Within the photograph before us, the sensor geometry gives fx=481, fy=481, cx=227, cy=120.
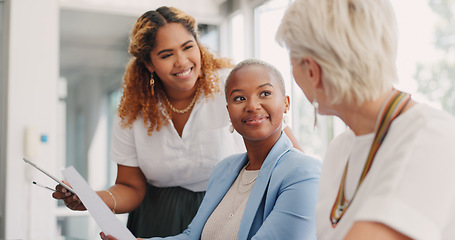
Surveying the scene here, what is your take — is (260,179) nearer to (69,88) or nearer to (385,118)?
(385,118)

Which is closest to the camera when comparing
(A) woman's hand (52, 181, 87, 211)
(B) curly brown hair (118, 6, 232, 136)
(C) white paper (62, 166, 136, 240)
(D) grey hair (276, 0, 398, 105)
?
(D) grey hair (276, 0, 398, 105)

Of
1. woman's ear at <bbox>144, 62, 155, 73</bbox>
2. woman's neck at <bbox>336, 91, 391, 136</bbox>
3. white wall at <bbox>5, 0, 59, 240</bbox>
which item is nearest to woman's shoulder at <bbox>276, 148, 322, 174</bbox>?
woman's neck at <bbox>336, 91, 391, 136</bbox>

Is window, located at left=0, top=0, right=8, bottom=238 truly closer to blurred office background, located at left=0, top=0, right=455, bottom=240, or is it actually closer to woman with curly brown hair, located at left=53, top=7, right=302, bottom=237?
blurred office background, located at left=0, top=0, right=455, bottom=240

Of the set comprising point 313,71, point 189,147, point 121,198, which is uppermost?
point 313,71

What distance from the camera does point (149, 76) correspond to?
7.46 ft

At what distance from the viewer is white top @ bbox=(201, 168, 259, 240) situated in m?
1.56

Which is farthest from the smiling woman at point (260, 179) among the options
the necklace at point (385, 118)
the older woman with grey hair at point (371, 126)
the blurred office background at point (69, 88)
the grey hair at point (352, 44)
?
the blurred office background at point (69, 88)

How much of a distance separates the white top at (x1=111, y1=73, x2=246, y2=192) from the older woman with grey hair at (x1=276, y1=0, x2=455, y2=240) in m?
1.07

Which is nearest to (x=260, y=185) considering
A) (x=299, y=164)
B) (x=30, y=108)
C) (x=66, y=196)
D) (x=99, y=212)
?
(x=299, y=164)

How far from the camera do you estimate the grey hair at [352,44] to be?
0.93 m

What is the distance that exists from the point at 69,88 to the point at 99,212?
3394mm

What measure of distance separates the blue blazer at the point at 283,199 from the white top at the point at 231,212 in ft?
0.27

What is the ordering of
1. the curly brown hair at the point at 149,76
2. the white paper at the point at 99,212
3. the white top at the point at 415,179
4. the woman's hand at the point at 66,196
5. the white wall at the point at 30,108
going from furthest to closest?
the white wall at the point at 30,108, the curly brown hair at the point at 149,76, the woman's hand at the point at 66,196, the white paper at the point at 99,212, the white top at the point at 415,179

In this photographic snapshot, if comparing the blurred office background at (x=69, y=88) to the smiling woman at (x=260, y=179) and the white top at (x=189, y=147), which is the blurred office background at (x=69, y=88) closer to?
the white top at (x=189, y=147)
